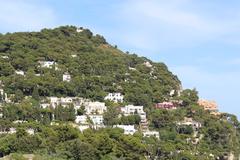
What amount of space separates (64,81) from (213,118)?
642 inches

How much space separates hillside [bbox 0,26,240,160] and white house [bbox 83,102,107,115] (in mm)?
118

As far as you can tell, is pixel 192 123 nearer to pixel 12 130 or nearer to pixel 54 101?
pixel 54 101

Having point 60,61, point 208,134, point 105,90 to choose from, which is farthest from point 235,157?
point 60,61

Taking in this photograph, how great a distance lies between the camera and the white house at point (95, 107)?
217 ft

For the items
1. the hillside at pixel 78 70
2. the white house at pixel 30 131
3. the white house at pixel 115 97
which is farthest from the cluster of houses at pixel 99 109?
the white house at pixel 30 131

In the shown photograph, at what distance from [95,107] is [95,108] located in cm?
27

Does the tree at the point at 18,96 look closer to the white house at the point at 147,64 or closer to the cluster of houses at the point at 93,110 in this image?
the cluster of houses at the point at 93,110

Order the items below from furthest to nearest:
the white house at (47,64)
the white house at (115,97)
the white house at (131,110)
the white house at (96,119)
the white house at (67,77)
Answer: the white house at (47,64) < the white house at (67,77) < the white house at (115,97) < the white house at (131,110) < the white house at (96,119)

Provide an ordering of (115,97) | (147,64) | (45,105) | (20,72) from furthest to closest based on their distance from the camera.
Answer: (147,64)
(115,97)
(20,72)
(45,105)

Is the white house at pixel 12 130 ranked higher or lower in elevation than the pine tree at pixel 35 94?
lower

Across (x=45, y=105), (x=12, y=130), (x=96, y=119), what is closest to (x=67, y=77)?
(x=96, y=119)

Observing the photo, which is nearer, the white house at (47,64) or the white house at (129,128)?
the white house at (129,128)

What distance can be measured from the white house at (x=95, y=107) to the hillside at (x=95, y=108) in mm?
118

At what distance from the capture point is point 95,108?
66438 mm
